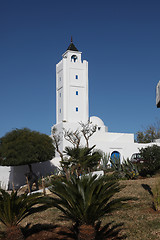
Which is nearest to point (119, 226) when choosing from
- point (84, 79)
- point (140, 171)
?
point (140, 171)

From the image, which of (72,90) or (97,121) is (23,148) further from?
(97,121)

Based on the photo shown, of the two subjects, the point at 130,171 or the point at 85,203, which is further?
the point at 130,171

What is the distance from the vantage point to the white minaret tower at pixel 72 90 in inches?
1314

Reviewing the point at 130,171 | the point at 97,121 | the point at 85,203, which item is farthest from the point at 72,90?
the point at 85,203

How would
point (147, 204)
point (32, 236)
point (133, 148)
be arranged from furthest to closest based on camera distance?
point (133, 148)
point (147, 204)
point (32, 236)

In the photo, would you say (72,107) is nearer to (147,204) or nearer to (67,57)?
(67,57)

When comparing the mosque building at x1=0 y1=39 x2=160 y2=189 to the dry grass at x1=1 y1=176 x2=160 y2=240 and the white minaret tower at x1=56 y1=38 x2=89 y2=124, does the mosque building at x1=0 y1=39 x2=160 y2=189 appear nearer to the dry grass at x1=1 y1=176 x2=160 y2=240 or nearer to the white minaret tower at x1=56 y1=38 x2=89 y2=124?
the white minaret tower at x1=56 y1=38 x2=89 y2=124

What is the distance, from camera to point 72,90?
111 feet

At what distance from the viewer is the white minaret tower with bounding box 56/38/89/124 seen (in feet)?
109

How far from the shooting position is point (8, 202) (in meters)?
5.42

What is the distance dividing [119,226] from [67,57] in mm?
29476

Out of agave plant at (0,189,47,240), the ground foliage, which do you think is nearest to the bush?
the ground foliage

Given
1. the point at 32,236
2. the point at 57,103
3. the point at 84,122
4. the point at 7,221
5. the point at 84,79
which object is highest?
the point at 84,79

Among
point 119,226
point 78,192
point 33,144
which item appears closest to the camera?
point 78,192
